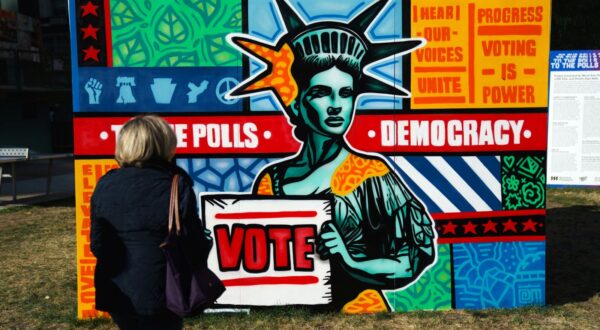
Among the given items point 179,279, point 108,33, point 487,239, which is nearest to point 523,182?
point 487,239

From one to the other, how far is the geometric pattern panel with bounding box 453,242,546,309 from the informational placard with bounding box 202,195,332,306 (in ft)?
4.44

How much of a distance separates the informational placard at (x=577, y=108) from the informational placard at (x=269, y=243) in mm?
9775

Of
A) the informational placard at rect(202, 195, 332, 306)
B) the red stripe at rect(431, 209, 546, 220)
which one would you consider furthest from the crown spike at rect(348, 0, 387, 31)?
the red stripe at rect(431, 209, 546, 220)

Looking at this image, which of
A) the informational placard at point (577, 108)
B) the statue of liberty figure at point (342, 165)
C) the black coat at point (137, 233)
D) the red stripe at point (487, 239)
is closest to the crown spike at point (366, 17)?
the statue of liberty figure at point (342, 165)

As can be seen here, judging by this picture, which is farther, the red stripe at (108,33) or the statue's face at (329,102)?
the statue's face at (329,102)

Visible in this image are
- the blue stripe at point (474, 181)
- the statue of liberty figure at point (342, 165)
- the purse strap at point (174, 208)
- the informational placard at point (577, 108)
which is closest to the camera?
the purse strap at point (174, 208)

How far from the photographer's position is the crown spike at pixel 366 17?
5.31 m

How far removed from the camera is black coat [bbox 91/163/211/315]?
114 inches

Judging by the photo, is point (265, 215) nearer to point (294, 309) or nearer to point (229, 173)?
point (229, 173)

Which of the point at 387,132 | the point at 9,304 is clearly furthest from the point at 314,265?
the point at 9,304

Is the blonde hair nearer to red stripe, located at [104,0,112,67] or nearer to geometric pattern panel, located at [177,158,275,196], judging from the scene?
geometric pattern panel, located at [177,158,275,196]

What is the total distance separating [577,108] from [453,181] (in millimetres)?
9270

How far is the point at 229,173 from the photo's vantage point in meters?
5.40

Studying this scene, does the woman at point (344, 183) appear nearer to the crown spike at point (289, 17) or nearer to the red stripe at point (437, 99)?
the crown spike at point (289, 17)
